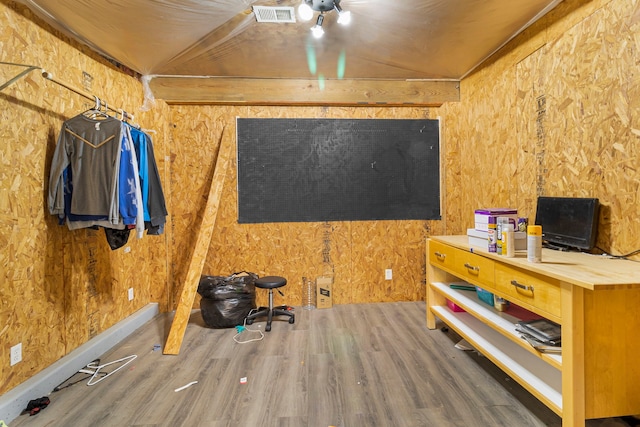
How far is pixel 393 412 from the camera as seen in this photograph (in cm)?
161

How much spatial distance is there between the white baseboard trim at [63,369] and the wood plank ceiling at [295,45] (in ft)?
7.56

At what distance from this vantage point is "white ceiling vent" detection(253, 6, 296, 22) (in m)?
2.01

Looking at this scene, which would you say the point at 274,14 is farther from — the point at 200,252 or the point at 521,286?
the point at 521,286

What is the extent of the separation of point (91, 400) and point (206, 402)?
72 centimetres

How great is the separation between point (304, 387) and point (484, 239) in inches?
62.5

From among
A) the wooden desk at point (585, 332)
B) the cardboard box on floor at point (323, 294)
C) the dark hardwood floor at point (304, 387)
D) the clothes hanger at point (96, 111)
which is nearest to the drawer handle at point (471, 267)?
the wooden desk at point (585, 332)

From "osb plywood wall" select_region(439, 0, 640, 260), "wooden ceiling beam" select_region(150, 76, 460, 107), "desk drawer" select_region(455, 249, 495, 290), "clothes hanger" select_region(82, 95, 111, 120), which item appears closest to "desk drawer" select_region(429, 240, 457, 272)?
"desk drawer" select_region(455, 249, 495, 290)

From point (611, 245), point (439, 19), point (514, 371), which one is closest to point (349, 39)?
point (439, 19)

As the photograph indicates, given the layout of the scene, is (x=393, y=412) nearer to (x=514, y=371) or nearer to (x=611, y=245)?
(x=514, y=371)

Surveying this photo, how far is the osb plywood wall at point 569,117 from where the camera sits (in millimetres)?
1622

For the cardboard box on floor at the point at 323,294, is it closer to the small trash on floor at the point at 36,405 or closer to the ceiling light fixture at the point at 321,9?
the small trash on floor at the point at 36,405

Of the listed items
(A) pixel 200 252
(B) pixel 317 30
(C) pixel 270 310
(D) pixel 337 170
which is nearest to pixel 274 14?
(B) pixel 317 30

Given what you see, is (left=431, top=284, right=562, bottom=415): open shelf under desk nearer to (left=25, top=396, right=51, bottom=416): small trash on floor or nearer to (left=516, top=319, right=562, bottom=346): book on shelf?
(left=516, top=319, right=562, bottom=346): book on shelf

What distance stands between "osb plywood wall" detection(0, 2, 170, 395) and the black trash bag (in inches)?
30.7
